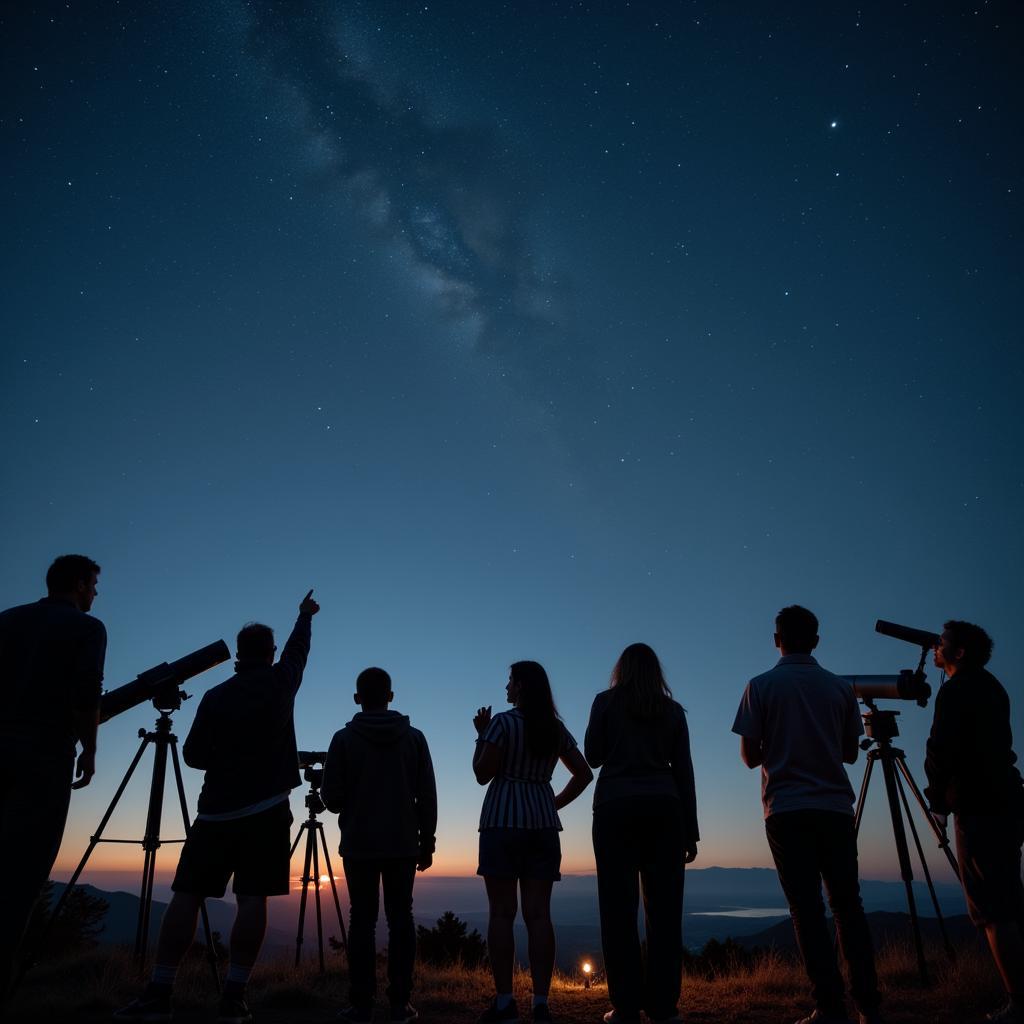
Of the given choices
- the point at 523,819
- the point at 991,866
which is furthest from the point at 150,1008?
the point at 991,866

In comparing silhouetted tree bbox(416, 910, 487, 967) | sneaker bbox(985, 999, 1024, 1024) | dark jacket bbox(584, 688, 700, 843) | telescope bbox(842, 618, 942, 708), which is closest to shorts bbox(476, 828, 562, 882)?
dark jacket bbox(584, 688, 700, 843)

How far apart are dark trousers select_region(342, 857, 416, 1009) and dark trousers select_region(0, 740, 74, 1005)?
5.53 feet

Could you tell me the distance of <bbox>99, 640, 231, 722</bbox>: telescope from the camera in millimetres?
5859

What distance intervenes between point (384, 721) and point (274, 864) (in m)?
1.06

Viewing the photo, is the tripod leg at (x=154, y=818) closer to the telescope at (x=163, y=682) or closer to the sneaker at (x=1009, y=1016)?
the telescope at (x=163, y=682)

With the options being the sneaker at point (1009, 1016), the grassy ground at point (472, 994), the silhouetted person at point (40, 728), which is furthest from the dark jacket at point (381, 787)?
the sneaker at point (1009, 1016)

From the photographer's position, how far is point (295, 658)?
4918mm

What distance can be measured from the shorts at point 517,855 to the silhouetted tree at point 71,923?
252 inches

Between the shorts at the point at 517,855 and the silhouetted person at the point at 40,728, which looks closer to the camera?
the silhouetted person at the point at 40,728

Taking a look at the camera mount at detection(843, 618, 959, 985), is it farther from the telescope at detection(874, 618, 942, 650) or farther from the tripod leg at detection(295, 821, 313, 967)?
the tripod leg at detection(295, 821, 313, 967)

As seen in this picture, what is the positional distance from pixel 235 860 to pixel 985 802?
435 centimetres

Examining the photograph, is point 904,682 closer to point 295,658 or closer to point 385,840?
point 385,840

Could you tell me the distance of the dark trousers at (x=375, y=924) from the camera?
14.9 ft

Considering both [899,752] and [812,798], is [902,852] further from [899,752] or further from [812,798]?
[812,798]
